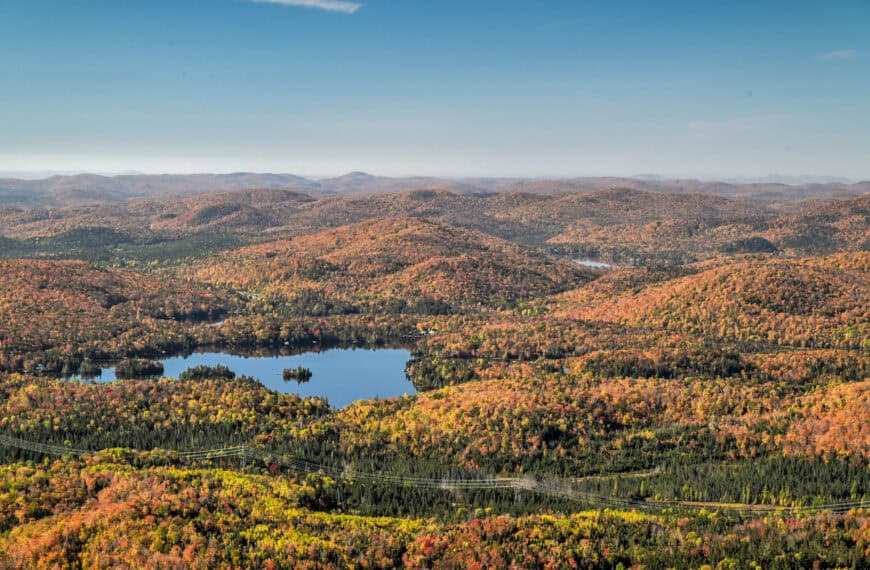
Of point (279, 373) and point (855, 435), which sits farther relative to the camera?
point (279, 373)

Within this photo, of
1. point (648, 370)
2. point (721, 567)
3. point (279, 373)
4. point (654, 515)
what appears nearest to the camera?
point (721, 567)

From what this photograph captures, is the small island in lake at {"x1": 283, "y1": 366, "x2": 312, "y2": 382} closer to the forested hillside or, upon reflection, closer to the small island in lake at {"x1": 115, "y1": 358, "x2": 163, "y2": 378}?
the forested hillside

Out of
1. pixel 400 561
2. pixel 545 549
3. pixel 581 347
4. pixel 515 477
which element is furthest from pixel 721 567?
pixel 581 347

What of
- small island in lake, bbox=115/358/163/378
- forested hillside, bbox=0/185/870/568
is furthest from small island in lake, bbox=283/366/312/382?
small island in lake, bbox=115/358/163/378

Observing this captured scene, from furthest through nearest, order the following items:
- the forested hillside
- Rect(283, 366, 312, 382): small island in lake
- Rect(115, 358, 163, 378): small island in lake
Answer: Rect(283, 366, 312, 382): small island in lake → Rect(115, 358, 163, 378): small island in lake → the forested hillside

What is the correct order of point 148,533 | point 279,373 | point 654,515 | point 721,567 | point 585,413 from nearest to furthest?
point 721,567
point 148,533
point 654,515
point 585,413
point 279,373

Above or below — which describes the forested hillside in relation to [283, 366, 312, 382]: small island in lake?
above

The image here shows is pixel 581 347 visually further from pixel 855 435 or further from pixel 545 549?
pixel 545 549

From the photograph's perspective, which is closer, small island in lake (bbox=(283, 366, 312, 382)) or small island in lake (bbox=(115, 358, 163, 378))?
small island in lake (bbox=(115, 358, 163, 378))
